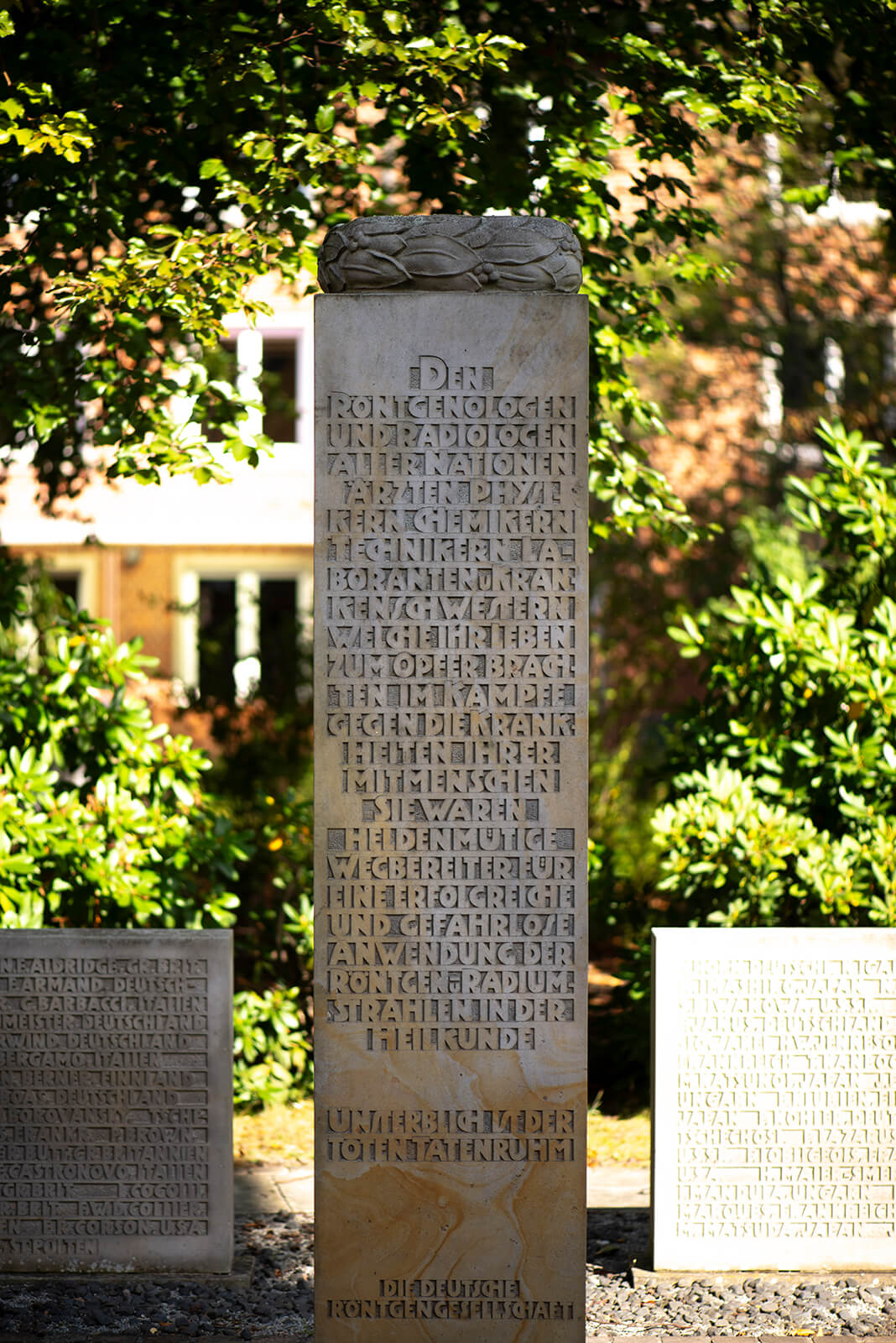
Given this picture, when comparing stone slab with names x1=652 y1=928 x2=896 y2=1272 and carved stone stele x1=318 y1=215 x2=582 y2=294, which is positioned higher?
carved stone stele x1=318 y1=215 x2=582 y2=294

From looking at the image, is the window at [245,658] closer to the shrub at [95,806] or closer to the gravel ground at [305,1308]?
the shrub at [95,806]

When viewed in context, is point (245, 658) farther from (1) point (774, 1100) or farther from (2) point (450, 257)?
(2) point (450, 257)

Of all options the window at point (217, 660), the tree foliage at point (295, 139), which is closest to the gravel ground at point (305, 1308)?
the tree foliage at point (295, 139)

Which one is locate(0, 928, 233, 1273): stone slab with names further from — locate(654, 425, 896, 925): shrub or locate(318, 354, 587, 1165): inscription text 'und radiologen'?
locate(654, 425, 896, 925): shrub

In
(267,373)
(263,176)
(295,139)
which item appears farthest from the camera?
(267,373)

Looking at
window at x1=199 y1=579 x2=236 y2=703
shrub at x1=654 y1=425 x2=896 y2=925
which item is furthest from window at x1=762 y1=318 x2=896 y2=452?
shrub at x1=654 y1=425 x2=896 y2=925

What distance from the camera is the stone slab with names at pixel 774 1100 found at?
Answer: 406 centimetres

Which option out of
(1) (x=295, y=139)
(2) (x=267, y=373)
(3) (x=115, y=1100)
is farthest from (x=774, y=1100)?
(2) (x=267, y=373)

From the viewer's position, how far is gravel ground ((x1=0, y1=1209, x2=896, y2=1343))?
376cm

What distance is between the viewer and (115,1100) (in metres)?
4.11

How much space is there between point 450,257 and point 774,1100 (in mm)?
2720

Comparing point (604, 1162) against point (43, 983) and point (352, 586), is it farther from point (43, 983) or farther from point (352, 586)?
point (352, 586)

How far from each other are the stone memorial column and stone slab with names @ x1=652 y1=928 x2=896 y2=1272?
3.29 feet

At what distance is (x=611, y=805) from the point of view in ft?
28.0
